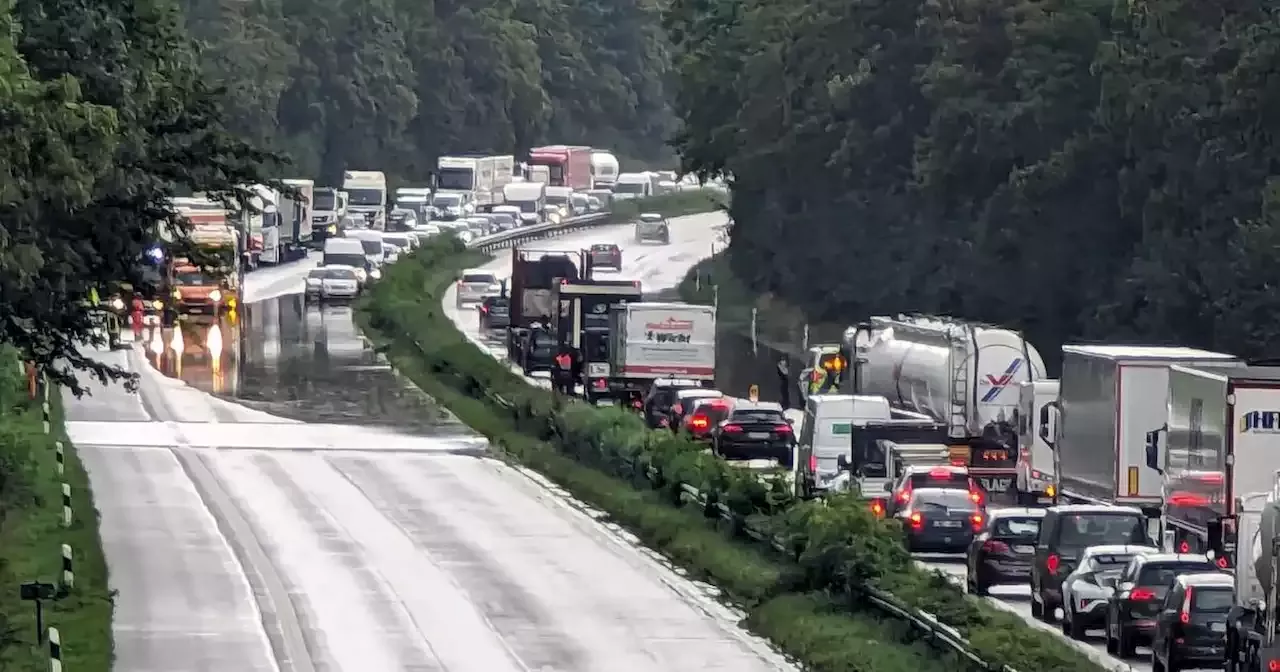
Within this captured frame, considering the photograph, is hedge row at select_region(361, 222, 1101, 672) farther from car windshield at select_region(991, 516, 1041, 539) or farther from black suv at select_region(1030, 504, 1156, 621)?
car windshield at select_region(991, 516, 1041, 539)

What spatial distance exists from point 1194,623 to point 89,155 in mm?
11493

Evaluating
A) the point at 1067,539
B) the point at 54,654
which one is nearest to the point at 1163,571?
the point at 1067,539

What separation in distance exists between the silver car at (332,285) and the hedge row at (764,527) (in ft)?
127

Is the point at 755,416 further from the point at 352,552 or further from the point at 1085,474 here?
the point at 352,552

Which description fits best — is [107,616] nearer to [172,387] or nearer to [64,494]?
[64,494]

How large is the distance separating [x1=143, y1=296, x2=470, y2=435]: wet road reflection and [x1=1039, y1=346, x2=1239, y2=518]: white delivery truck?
19261 millimetres

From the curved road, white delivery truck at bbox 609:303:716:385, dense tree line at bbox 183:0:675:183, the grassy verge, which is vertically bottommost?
the curved road

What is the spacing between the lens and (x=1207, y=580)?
85.1 ft

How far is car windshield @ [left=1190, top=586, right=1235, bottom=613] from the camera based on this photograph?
25578 millimetres

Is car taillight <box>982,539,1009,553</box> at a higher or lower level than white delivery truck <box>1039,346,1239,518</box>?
lower

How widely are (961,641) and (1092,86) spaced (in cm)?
5809

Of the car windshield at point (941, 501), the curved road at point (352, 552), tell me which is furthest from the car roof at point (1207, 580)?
the car windshield at point (941, 501)

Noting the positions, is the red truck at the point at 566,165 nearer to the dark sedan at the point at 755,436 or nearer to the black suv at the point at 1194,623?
the dark sedan at the point at 755,436

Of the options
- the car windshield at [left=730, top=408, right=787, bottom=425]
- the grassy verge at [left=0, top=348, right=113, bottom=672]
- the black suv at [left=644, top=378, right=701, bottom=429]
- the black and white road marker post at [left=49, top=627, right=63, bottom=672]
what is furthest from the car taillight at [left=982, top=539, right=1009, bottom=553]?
the black suv at [left=644, top=378, right=701, bottom=429]
